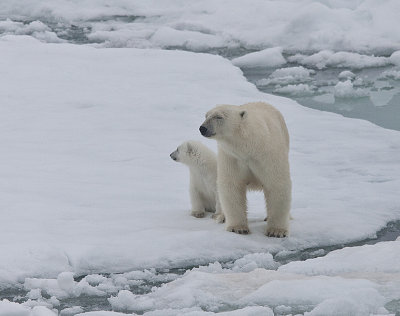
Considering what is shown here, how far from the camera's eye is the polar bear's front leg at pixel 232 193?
207 inches

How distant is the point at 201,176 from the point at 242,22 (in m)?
9.52

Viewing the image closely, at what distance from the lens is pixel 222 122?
198 inches

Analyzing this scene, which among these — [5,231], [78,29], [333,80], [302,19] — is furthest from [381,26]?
→ [5,231]

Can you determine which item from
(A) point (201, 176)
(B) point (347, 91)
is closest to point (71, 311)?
(A) point (201, 176)

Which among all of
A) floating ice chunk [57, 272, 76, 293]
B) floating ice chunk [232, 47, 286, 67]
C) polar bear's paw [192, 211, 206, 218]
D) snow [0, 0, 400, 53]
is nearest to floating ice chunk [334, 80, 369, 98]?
floating ice chunk [232, 47, 286, 67]

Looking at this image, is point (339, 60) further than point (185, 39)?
No

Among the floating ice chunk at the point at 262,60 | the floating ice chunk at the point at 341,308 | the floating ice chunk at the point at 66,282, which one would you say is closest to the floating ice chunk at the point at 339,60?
the floating ice chunk at the point at 262,60

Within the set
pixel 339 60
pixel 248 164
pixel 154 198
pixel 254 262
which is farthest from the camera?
pixel 339 60

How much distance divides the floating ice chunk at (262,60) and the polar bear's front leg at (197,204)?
6905 millimetres

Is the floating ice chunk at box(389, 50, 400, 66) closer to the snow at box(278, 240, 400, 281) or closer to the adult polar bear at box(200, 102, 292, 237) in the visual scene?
the adult polar bear at box(200, 102, 292, 237)

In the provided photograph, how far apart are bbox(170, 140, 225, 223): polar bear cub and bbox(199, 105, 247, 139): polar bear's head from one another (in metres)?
0.97

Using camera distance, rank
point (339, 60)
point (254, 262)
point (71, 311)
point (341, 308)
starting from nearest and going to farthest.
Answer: point (341, 308) < point (71, 311) < point (254, 262) < point (339, 60)

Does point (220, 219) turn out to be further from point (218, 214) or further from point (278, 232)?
point (278, 232)

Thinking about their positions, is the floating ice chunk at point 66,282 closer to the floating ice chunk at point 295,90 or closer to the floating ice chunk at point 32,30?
the floating ice chunk at point 295,90
